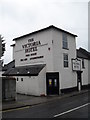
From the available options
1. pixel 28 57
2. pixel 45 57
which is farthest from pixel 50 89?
pixel 28 57

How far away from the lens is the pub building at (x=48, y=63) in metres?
22.0

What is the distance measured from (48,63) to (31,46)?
4.54 metres

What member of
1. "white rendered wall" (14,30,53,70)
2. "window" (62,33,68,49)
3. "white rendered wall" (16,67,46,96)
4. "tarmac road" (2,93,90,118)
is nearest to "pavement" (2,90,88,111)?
"tarmac road" (2,93,90,118)

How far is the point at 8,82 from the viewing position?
16906mm

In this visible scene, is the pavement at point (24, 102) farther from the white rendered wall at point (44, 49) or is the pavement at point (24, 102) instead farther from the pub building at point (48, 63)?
the white rendered wall at point (44, 49)

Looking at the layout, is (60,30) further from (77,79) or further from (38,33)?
(77,79)

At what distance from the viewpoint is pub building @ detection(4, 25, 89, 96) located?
2205 centimetres

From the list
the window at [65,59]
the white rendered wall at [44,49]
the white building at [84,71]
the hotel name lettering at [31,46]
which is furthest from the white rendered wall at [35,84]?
the white building at [84,71]

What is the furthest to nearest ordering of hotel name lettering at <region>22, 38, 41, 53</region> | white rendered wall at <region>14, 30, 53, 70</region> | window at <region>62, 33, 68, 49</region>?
hotel name lettering at <region>22, 38, 41, 53</region>
window at <region>62, 33, 68, 49</region>
white rendered wall at <region>14, 30, 53, 70</region>

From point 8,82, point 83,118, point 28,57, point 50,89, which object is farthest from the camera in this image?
point 28,57

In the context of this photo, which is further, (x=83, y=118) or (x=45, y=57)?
(x=45, y=57)

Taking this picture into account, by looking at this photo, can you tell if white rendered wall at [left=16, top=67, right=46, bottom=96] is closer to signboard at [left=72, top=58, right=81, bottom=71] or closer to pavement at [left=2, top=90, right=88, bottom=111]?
pavement at [left=2, top=90, right=88, bottom=111]

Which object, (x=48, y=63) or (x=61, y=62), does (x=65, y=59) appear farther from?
(x=48, y=63)

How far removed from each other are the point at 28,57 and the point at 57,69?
5512mm
